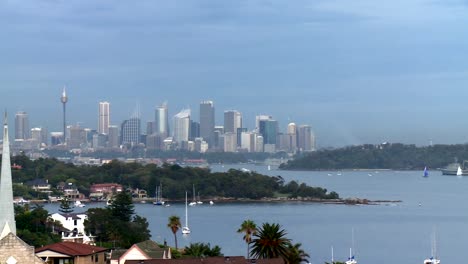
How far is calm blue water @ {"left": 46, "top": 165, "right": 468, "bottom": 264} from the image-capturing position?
159 feet

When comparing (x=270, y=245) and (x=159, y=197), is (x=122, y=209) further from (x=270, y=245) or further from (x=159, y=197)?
(x=159, y=197)

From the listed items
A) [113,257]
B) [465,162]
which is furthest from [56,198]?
[465,162]

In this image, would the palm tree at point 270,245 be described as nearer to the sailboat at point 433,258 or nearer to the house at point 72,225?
the house at point 72,225

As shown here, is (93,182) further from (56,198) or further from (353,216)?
(353,216)

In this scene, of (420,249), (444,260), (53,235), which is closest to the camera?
(53,235)

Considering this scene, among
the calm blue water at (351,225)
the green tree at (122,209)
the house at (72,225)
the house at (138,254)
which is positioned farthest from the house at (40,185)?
the house at (138,254)

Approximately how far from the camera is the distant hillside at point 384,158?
186m

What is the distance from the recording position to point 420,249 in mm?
50250

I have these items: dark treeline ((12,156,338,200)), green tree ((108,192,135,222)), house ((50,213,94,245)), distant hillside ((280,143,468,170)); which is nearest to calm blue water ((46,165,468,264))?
green tree ((108,192,135,222))

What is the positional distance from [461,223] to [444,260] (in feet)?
71.0

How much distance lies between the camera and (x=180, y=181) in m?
97.3

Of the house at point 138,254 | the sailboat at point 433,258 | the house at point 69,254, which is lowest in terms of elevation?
the sailboat at point 433,258

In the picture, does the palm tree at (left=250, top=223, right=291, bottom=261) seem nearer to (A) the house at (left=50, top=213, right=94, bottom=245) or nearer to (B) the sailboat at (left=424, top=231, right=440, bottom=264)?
(A) the house at (left=50, top=213, right=94, bottom=245)

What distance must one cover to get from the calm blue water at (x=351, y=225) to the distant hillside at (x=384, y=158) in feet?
279
